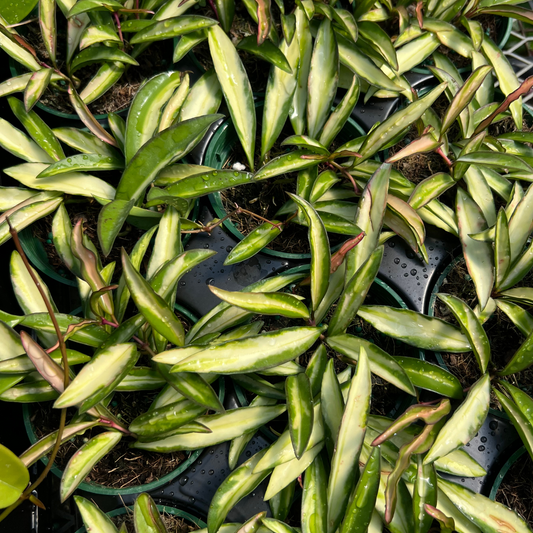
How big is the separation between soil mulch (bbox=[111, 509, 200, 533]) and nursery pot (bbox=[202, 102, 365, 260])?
555 mm

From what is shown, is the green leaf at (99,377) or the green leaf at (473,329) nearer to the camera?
the green leaf at (99,377)

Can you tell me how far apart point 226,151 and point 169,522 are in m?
0.81

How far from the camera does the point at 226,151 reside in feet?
3.63

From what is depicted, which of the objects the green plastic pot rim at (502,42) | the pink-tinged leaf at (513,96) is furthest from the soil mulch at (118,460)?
the green plastic pot rim at (502,42)

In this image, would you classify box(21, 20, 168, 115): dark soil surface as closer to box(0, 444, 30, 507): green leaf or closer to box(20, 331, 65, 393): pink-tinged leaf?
box(20, 331, 65, 393): pink-tinged leaf

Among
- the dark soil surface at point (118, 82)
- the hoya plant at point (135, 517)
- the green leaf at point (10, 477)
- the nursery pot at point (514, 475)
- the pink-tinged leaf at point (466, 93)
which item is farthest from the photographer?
the dark soil surface at point (118, 82)

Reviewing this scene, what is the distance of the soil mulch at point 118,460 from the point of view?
878 millimetres

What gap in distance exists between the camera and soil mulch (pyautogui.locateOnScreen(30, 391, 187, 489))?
878 mm

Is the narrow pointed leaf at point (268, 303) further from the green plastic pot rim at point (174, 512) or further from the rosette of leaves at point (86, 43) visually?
the rosette of leaves at point (86, 43)

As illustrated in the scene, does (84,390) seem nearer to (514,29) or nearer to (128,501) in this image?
(128,501)

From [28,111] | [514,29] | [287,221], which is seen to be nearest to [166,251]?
[287,221]

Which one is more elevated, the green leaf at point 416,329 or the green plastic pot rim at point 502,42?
the green plastic pot rim at point 502,42

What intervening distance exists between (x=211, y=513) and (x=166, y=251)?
473 millimetres

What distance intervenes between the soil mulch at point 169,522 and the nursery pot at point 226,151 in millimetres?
555
